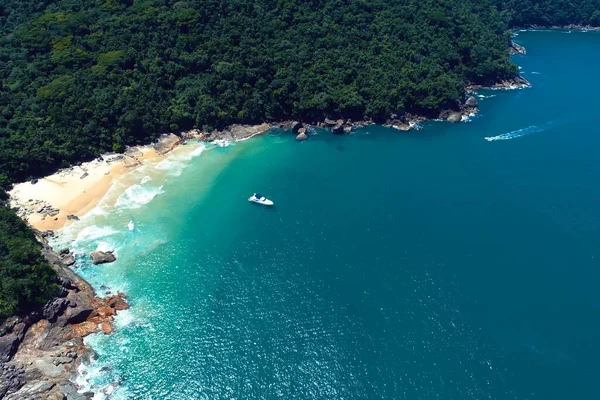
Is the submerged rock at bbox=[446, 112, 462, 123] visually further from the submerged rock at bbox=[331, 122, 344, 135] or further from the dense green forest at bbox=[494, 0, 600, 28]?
the dense green forest at bbox=[494, 0, 600, 28]

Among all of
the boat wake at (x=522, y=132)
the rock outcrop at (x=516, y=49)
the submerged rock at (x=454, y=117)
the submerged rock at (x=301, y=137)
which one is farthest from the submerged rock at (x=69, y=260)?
the rock outcrop at (x=516, y=49)

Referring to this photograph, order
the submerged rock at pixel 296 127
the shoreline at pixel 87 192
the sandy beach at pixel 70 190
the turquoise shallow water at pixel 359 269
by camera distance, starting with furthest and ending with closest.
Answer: the submerged rock at pixel 296 127 < the sandy beach at pixel 70 190 < the shoreline at pixel 87 192 < the turquoise shallow water at pixel 359 269

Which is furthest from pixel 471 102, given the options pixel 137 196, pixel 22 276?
pixel 22 276

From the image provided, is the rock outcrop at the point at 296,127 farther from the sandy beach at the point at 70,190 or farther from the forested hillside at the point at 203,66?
the sandy beach at the point at 70,190

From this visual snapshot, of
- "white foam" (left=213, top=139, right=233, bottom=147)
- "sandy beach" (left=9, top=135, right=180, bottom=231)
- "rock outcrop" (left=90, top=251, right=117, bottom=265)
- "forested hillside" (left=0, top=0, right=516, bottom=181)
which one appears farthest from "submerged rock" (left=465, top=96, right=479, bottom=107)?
"rock outcrop" (left=90, top=251, right=117, bottom=265)

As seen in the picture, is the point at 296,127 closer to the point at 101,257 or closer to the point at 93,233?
the point at 93,233

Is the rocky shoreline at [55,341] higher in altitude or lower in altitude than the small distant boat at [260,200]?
lower

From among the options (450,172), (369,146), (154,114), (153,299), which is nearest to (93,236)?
(153,299)
